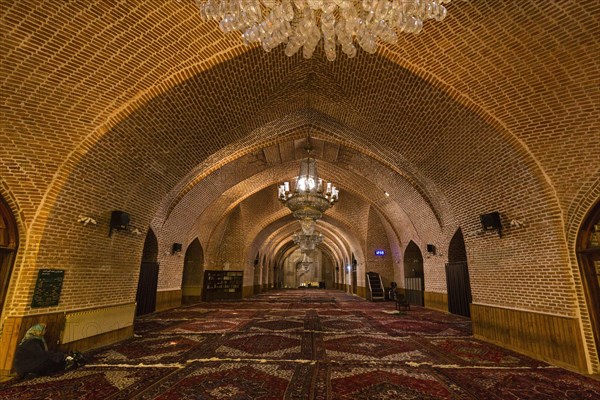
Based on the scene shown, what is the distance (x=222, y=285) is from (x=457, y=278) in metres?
9.98

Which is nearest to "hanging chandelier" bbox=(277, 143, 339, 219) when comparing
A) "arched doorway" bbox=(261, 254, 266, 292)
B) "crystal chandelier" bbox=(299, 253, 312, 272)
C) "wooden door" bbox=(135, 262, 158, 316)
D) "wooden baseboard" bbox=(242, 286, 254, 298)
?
"wooden door" bbox=(135, 262, 158, 316)

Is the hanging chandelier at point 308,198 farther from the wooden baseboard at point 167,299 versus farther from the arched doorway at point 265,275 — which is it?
the arched doorway at point 265,275

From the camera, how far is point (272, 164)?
10656 millimetres

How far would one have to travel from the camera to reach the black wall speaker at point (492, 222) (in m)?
5.24

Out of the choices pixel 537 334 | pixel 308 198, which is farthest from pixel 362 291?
pixel 537 334

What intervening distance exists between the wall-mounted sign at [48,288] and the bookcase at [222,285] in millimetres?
9117

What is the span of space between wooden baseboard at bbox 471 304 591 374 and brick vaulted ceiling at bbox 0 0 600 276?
1494 millimetres

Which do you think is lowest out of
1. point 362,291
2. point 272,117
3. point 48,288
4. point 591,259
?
point 362,291

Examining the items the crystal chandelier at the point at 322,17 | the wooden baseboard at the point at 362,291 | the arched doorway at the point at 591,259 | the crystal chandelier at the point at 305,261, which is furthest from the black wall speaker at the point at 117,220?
the crystal chandelier at the point at 305,261

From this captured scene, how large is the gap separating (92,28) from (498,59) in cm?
496

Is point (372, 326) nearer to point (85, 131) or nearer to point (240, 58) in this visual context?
point (240, 58)

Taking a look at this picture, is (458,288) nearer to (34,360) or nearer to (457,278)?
(457,278)

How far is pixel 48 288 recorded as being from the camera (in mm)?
4219

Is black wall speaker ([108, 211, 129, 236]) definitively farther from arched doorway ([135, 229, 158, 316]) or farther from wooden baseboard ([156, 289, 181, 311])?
wooden baseboard ([156, 289, 181, 311])
